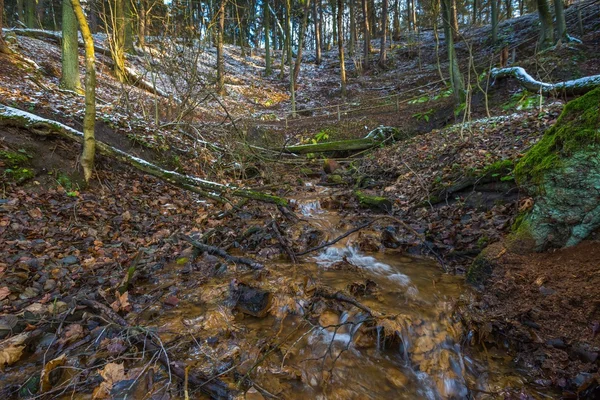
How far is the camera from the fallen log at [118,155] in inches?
211

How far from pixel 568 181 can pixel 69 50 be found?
11587 millimetres

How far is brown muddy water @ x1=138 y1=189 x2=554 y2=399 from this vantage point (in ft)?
8.21

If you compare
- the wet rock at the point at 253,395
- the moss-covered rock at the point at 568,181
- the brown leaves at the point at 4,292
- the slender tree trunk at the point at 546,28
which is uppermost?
the slender tree trunk at the point at 546,28

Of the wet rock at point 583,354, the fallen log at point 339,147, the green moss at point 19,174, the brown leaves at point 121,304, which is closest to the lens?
the wet rock at point 583,354

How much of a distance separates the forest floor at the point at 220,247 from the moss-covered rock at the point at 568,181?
23cm

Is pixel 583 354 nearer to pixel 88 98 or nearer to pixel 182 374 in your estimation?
pixel 182 374

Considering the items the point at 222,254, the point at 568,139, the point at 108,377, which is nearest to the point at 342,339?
the point at 108,377

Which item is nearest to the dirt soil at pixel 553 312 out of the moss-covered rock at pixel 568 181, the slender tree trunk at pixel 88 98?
the moss-covered rock at pixel 568 181

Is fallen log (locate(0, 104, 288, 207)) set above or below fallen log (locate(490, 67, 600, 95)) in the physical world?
below

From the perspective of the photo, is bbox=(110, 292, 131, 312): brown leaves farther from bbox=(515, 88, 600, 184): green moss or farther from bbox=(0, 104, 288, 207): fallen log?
bbox=(515, 88, 600, 184): green moss

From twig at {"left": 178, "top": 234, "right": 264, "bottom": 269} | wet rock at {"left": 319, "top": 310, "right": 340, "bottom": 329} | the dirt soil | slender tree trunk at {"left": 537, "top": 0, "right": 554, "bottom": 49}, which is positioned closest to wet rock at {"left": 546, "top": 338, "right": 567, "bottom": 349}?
the dirt soil

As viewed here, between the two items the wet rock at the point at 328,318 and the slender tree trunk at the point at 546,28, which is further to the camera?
the slender tree trunk at the point at 546,28

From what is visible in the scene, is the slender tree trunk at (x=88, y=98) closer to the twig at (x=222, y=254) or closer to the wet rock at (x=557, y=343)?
the twig at (x=222, y=254)

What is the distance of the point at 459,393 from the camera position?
2.52 metres
